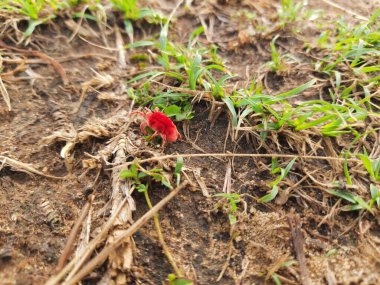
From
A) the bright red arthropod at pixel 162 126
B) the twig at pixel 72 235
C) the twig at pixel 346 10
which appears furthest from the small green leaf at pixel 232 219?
the twig at pixel 346 10

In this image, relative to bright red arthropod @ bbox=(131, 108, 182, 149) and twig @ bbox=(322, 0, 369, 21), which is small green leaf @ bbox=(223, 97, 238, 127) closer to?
bright red arthropod @ bbox=(131, 108, 182, 149)

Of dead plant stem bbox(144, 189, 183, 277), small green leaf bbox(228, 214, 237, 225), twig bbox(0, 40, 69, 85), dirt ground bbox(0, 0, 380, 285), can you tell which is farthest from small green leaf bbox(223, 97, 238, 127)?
twig bbox(0, 40, 69, 85)

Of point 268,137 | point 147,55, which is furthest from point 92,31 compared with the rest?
point 268,137

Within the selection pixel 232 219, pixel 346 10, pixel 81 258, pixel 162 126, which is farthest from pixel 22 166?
pixel 346 10

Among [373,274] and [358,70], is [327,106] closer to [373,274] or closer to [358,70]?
[358,70]

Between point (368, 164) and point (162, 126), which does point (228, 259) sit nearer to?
point (162, 126)

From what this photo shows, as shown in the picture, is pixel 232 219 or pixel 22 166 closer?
pixel 232 219
